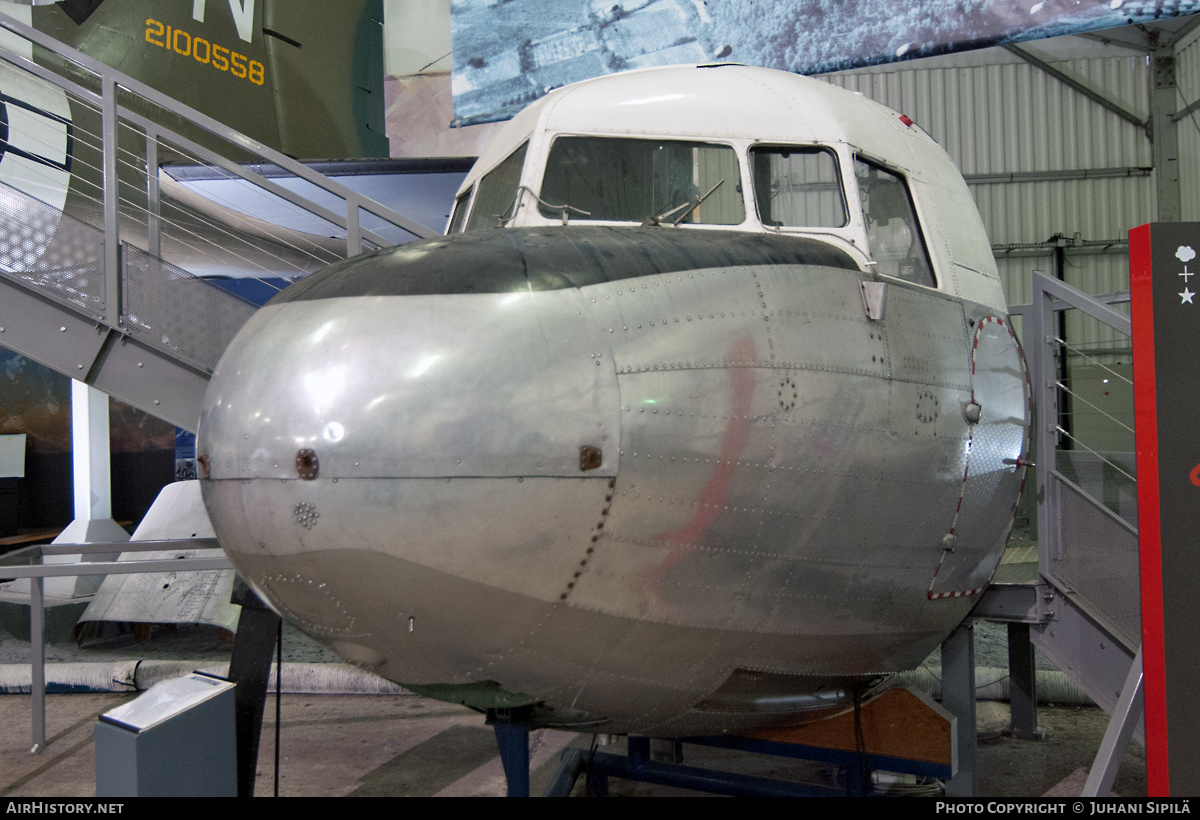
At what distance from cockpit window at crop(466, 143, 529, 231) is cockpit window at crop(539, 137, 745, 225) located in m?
0.21

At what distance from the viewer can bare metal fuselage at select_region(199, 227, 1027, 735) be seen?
2.53 meters

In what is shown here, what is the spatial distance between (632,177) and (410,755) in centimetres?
411

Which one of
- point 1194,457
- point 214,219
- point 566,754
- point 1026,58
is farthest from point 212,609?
point 1026,58

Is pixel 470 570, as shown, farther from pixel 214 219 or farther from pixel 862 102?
pixel 214 219

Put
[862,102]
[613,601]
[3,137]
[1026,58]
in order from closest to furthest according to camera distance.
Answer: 1. [613,601]
2. [862,102]
3. [3,137]
4. [1026,58]

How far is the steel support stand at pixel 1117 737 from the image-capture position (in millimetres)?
3244

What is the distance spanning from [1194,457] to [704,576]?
158cm

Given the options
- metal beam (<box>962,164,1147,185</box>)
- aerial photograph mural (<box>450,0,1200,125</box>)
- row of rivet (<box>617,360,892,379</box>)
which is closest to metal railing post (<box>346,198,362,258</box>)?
row of rivet (<box>617,360,892,379</box>)

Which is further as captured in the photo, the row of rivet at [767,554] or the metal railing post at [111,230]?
the metal railing post at [111,230]

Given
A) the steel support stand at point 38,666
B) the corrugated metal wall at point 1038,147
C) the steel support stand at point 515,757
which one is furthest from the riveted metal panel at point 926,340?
the corrugated metal wall at point 1038,147

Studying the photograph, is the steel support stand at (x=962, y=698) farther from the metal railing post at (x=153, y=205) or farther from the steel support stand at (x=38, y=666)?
the steel support stand at (x=38, y=666)

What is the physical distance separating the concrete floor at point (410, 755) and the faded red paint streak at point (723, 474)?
3021 millimetres

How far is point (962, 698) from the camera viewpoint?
14.6 ft

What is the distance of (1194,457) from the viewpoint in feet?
9.82
